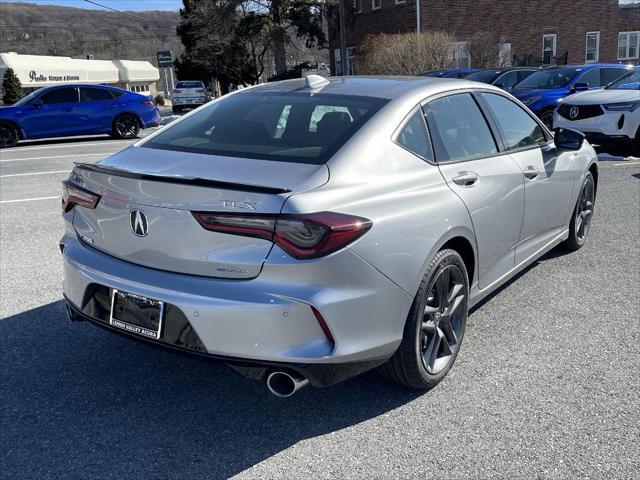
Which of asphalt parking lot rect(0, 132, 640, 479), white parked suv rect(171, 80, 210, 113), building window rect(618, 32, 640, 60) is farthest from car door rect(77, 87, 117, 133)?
building window rect(618, 32, 640, 60)

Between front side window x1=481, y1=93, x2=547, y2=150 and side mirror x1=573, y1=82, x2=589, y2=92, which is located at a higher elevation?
front side window x1=481, y1=93, x2=547, y2=150

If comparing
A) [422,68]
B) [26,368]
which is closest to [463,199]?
[26,368]

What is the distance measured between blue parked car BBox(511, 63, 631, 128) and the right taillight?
40.5ft

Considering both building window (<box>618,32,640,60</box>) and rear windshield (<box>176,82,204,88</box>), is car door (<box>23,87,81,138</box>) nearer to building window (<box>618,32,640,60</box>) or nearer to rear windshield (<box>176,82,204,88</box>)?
rear windshield (<box>176,82,204,88</box>)

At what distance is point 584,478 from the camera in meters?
2.72

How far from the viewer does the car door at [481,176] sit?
366 centimetres

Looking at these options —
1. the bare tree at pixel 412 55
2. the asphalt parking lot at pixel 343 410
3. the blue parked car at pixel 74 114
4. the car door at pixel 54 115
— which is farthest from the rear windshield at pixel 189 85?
the asphalt parking lot at pixel 343 410

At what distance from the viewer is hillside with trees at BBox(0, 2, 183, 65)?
312 ft

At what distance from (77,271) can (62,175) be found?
8291 millimetres

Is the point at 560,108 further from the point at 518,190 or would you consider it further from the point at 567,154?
the point at 518,190

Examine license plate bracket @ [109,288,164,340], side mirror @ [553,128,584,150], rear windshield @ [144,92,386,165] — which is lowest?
license plate bracket @ [109,288,164,340]

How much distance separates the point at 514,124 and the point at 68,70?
59.1 meters

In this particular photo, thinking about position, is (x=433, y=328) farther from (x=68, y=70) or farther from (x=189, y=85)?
(x=68, y=70)

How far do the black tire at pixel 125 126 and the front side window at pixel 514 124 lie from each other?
1424cm
